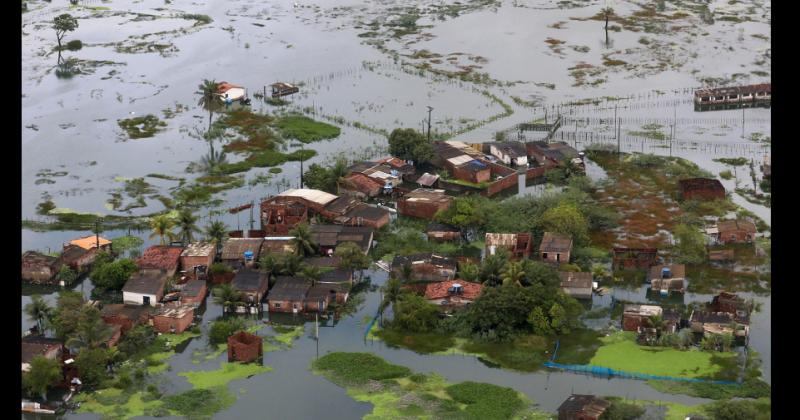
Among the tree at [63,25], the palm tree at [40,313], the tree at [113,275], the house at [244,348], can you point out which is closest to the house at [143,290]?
the tree at [113,275]

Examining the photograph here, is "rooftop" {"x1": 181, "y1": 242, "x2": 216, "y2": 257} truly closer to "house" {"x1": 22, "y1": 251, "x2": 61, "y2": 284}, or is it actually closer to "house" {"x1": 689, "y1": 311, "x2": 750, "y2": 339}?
"house" {"x1": 22, "y1": 251, "x2": 61, "y2": 284}

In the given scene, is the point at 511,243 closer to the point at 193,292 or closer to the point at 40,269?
the point at 193,292

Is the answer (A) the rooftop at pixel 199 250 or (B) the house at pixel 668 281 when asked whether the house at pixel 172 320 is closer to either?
(A) the rooftop at pixel 199 250

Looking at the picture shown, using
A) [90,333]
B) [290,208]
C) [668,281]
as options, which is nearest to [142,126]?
[290,208]

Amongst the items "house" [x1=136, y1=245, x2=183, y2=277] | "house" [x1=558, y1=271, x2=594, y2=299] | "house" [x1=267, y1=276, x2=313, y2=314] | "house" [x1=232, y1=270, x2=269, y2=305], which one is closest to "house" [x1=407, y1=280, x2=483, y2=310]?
"house" [x1=558, y1=271, x2=594, y2=299]

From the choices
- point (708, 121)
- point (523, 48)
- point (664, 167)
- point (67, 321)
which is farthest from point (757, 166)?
point (67, 321)

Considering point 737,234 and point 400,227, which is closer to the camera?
point 737,234
